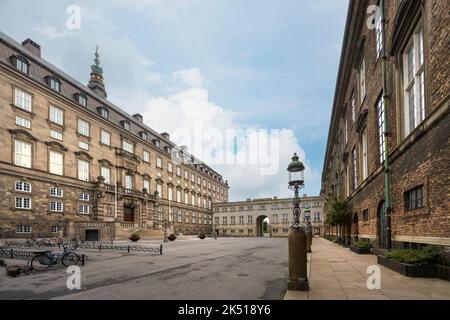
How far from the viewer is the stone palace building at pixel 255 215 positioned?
283 ft

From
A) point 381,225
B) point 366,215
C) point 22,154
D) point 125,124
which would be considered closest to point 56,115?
point 22,154

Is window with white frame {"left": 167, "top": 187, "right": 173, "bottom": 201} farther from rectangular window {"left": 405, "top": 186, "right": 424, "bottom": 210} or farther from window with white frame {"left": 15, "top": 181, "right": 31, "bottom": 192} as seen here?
rectangular window {"left": 405, "top": 186, "right": 424, "bottom": 210}

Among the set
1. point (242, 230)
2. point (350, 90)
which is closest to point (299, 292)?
point (350, 90)

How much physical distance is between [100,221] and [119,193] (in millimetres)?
7780

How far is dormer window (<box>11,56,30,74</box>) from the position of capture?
1263 inches

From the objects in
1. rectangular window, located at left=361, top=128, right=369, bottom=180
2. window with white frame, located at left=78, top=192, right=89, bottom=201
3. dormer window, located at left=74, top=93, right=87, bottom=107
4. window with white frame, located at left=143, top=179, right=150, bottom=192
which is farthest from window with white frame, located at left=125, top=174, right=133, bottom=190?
rectangular window, located at left=361, top=128, right=369, bottom=180

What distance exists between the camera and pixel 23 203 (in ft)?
104

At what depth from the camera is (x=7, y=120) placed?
101 ft

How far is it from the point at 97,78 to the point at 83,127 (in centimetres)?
2644

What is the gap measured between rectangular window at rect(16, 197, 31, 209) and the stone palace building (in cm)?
5857

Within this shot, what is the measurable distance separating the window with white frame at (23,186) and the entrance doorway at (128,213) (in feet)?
58.5

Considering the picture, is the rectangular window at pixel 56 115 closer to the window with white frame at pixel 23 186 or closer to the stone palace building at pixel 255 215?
the window with white frame at pixel 23 186

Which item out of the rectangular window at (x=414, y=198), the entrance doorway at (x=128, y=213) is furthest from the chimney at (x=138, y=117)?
the rectangular window at (x=414, y=198)
